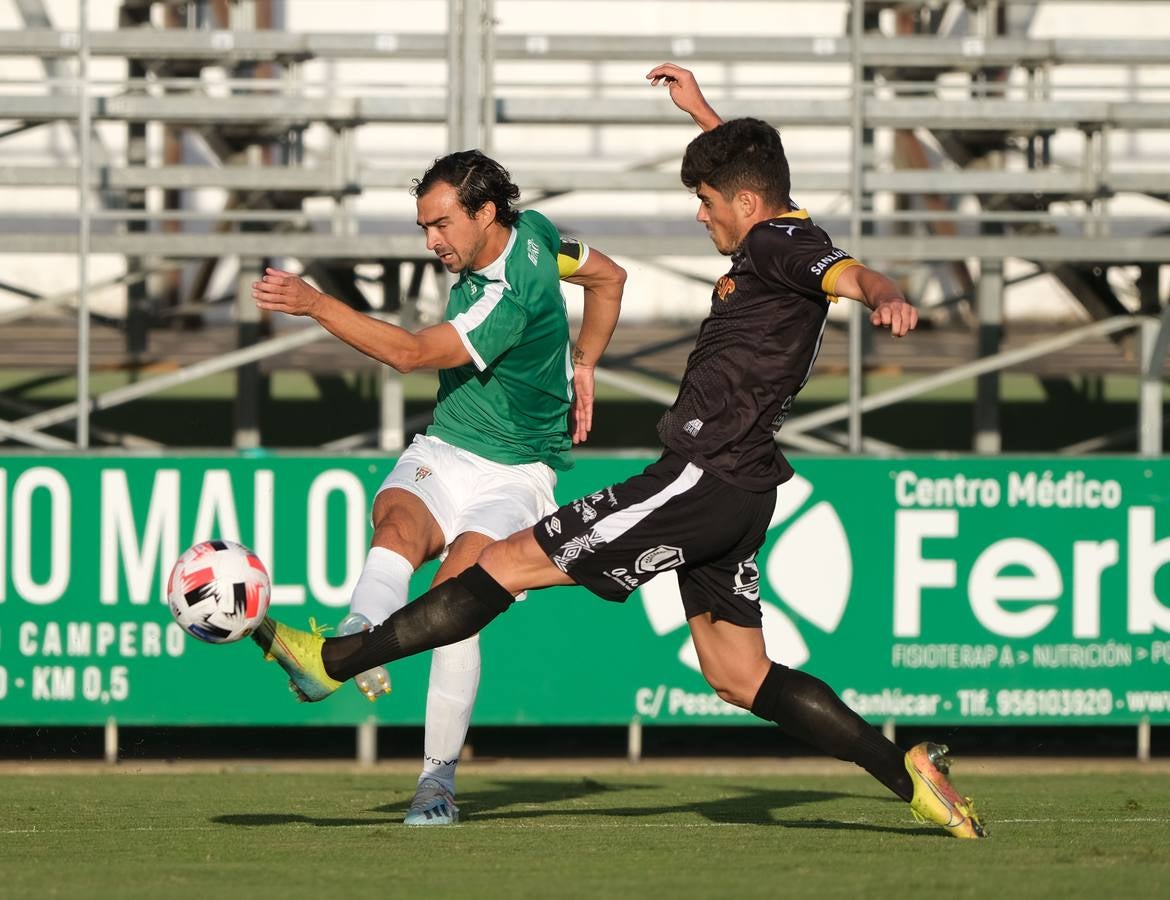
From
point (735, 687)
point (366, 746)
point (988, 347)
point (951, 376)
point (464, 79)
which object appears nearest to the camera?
point (735, 687)

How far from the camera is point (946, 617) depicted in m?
9.12

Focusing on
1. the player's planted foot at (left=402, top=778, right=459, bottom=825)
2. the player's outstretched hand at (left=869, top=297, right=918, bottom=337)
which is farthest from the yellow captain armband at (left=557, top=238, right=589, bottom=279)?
the player's outstretched hand at (left=869, top=297, right=918, bottom=337)

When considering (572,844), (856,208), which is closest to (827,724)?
(572,844)

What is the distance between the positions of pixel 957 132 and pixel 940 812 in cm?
764

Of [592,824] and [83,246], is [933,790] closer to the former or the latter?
[592,824]

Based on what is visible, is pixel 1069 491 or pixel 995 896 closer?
pixel 995 896

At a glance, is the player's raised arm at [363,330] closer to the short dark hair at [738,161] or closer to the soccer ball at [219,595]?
the soccer ball at [219,595]

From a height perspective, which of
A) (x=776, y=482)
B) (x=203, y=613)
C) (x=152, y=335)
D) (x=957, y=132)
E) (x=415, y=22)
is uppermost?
(x=415, y=22)

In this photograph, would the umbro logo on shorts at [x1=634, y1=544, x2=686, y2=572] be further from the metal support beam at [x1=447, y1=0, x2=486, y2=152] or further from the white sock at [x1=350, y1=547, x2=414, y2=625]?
the metal support beam at [x1=447, y1=0, x2=486, y2=152]

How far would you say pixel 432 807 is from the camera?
20.2 feet

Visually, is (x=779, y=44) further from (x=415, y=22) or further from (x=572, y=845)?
(x=572, y=845)

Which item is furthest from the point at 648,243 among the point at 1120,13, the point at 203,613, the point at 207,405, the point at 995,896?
the point at 1120,13

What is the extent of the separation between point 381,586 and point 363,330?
0.88 meters

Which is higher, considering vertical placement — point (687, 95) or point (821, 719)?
point (687, 95)
